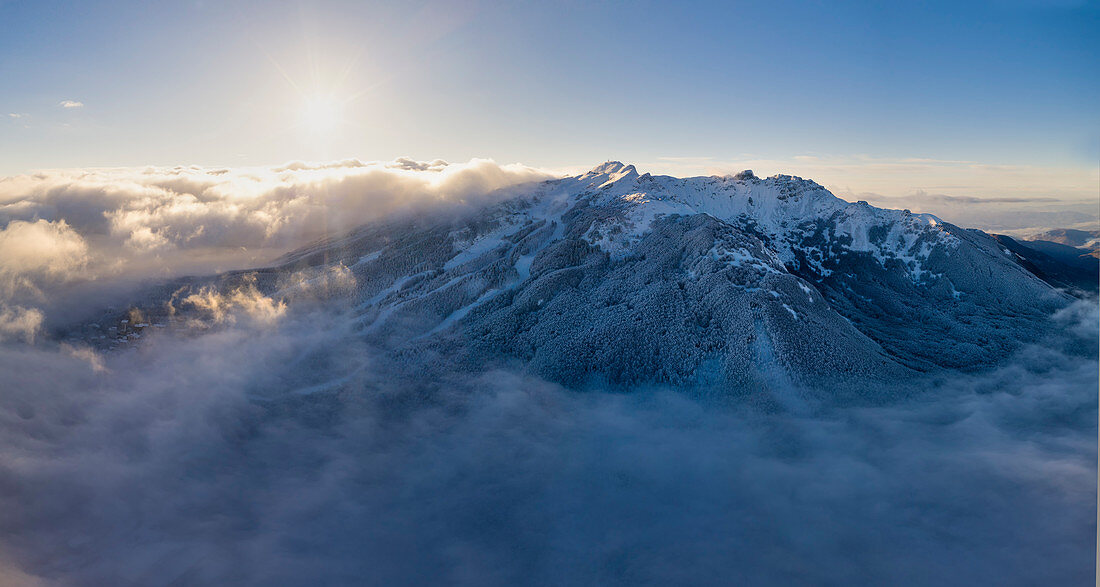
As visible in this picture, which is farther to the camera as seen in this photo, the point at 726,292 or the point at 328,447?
the point at 726,292

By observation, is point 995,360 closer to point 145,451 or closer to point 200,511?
point 200,511

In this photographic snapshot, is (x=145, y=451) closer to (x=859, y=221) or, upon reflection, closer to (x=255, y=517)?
(x=255, y=517)

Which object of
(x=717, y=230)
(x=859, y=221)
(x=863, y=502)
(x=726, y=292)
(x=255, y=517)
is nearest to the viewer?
(x=863, y=502)

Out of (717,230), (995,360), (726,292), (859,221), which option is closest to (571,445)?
(726,292)

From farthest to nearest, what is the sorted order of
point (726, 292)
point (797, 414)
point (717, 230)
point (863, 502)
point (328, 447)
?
point (717, 230), point (726, 292), point (328, 447), point (797, 414), point (863, 502)

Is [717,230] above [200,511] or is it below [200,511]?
above

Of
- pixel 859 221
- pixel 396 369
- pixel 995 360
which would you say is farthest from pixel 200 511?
pixel 859 221

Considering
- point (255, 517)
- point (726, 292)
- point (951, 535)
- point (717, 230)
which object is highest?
point (717, 230)
